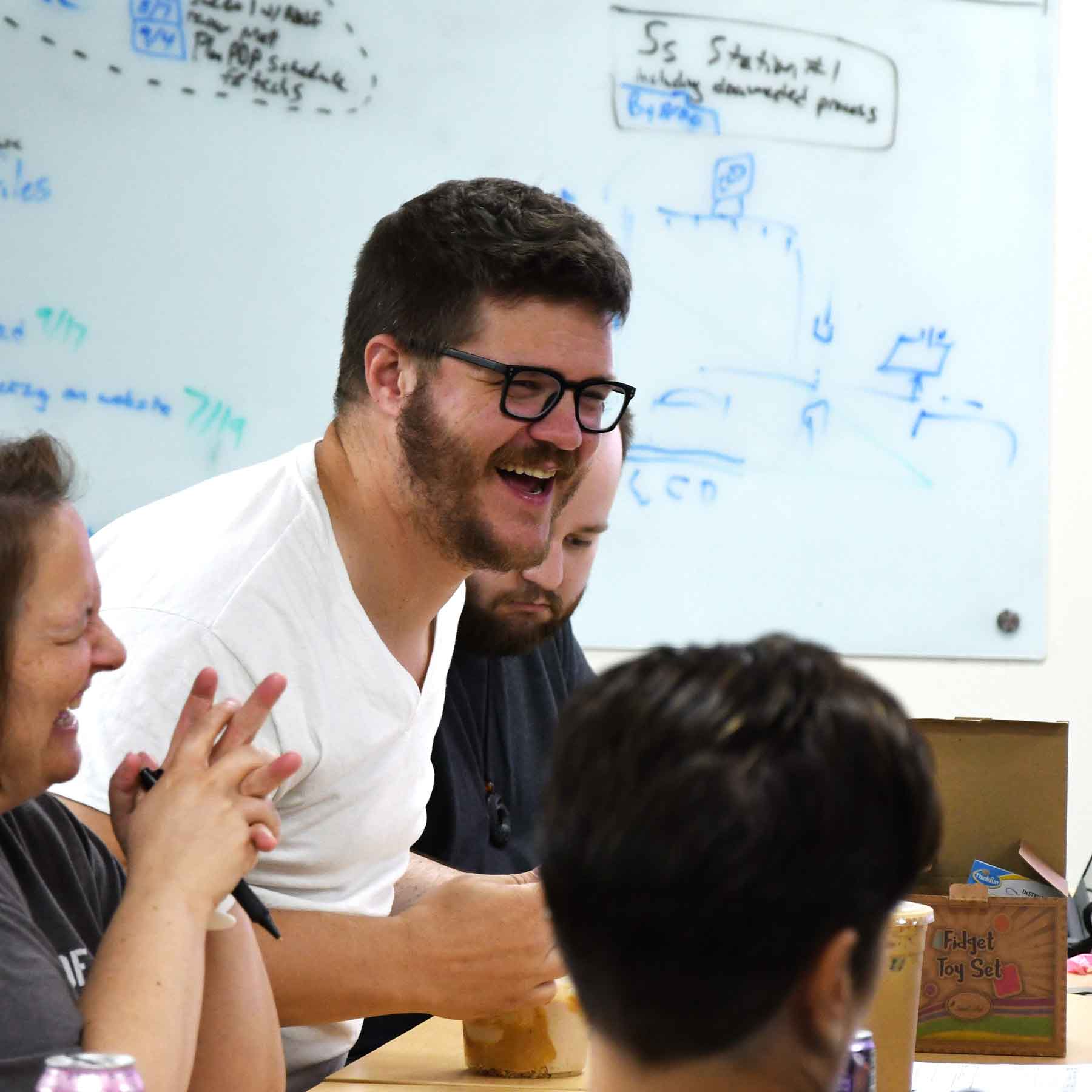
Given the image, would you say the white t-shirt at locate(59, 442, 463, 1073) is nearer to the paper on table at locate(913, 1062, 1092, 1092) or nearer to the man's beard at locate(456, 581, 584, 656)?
the man's beard at locate(456, 581, 584, 656)

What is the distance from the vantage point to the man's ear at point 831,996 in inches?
23.0

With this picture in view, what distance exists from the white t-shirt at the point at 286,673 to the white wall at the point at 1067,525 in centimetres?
119

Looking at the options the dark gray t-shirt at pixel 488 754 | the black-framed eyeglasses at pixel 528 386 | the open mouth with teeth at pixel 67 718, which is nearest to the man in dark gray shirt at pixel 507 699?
the dark gray t-shirt at pixel 488 754

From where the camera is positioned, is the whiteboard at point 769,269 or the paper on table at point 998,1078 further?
the whiteboard at point 769,269

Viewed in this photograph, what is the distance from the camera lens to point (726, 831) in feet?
1.85

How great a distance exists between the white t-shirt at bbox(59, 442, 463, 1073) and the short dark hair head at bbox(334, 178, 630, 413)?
0.19 metres

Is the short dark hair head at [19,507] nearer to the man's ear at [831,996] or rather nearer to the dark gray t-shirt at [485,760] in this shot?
the man's ear at [831,996]

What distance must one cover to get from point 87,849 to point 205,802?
0.49ft

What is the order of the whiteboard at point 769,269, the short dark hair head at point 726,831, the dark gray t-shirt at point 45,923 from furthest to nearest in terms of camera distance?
the whiteboard at point 769,269, the dark gray t-shirt at point 45,923, the short dark hair head at point 726,831

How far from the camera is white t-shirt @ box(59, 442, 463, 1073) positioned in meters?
1.26

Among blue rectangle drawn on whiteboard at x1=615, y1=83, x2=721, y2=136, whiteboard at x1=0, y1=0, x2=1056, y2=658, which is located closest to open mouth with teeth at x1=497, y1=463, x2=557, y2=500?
whiteboard at x1=0, y1=0, x2=1056, y2=658

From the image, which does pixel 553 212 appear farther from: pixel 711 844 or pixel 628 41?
pixel 628 41

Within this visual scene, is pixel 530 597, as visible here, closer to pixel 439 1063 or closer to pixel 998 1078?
pixel 439 1063

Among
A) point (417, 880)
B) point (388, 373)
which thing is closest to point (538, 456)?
point (388, 373)
